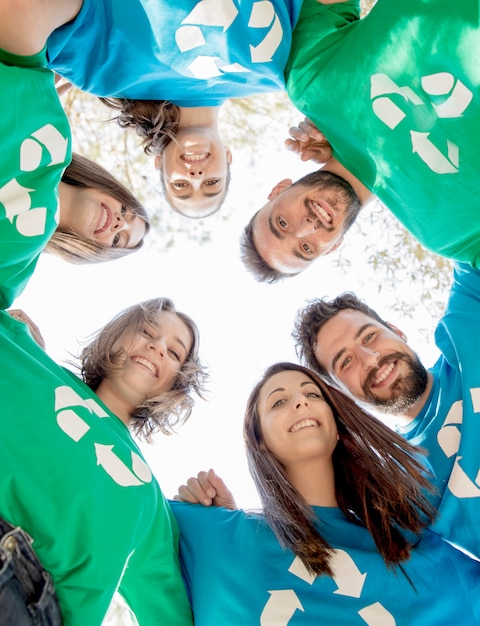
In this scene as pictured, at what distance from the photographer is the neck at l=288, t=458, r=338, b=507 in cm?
176

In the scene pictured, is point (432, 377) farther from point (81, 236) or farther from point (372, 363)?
point (81, 236)

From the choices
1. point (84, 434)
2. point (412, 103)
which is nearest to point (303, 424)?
point (84, 434)

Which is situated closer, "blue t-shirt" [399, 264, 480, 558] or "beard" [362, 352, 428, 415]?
"blue t-shirt" [399, 264, 480, 558]

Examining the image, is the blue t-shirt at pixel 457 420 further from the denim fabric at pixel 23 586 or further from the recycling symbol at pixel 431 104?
the denim fabric at pixel 23 586

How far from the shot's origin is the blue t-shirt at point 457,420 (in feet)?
5.36

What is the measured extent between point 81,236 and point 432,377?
122 centimetres

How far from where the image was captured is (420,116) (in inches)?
65.8

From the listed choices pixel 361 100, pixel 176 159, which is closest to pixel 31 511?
pixel 176 159

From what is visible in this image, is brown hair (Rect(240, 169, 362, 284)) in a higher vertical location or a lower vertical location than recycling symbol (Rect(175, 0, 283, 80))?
lower

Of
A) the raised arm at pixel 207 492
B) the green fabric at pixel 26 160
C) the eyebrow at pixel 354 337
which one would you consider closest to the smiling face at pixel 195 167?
the green fabric at pixel 26 160

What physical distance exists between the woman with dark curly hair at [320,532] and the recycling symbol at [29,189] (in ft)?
2.78

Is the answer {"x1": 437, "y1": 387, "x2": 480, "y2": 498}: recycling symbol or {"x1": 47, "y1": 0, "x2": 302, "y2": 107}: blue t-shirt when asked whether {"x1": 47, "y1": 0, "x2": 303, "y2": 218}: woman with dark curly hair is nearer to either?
{"x1": 47, "y1": 0, "x2": 302, "y2": 107}: blue t-shirt

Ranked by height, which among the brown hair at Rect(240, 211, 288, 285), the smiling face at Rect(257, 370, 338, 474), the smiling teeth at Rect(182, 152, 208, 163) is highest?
the smiling teeth at Rect(182, 152, 208, 163)

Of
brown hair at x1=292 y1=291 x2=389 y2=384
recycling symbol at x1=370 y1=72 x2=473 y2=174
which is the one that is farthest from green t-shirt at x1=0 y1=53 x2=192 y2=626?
brown hair at x1=292 y1=291 x2=389 y2=384
